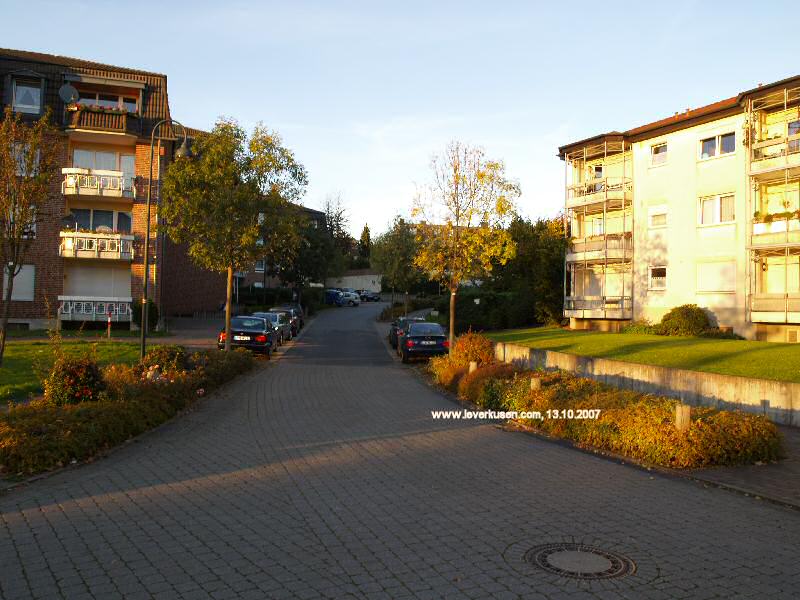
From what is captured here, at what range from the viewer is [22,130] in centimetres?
1491

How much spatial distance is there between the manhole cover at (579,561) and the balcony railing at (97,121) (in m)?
31.0

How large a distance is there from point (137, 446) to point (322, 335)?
27.8m

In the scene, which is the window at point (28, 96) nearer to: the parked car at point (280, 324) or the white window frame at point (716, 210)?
the parked car at point (280, 324)

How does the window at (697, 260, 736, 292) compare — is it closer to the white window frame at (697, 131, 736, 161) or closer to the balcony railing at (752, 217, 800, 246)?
the balcony railing at (752, 217, 800, 246)

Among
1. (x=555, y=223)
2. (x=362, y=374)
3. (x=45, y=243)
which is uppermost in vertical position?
(x=555, y=223)

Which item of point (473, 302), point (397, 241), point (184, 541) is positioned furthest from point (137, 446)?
point (397, 241)

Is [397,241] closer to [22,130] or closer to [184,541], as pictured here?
[22,130]

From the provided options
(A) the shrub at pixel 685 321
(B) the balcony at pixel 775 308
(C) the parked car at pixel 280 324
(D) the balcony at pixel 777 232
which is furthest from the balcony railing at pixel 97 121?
(B) the balcony at pixel 775 308

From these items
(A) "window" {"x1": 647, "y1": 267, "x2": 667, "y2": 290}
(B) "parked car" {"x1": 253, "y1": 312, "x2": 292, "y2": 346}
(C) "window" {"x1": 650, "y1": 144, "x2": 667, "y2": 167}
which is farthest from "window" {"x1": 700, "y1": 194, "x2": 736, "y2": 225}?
(B) "parked car" {"x1": 253, "y1": 312, "x2": 292, "y2": 346}

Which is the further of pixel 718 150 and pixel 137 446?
pixel 718 150

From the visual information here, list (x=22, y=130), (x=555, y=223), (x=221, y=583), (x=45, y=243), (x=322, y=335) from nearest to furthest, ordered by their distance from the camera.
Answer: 1. (x=221, y=583)
2. (x=22, y=130)
3. (x=45, y=243)
4. (x=322, y=335)
5. (x=555, y=223)

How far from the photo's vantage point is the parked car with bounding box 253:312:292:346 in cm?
3047

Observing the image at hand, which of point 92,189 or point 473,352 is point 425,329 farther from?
point 92,189

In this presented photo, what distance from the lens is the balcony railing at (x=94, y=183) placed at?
31469 millimetres
